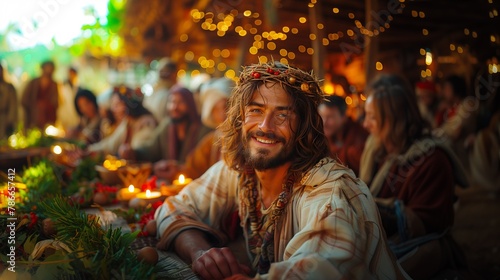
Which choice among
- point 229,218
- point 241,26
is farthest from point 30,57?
point 229,218

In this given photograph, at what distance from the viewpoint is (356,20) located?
770 cm

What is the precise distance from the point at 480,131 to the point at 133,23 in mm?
12339

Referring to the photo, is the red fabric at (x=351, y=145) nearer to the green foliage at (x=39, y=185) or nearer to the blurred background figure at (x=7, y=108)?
the green foliage at (x=39, y=185)

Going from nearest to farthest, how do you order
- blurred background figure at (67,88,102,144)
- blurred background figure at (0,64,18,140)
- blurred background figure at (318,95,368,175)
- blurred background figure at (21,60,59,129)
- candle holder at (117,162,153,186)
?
candle holder at (117,162,153,186)
blurred background figure at (318,95,368,175)
blurred background figure at (67,88,102,144)
blurred background figure at (0,64,18,140)
blurred background figure at (21,60,59,129)

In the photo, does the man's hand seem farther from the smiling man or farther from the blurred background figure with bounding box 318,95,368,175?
the blurred background figure with bounding box 318,95,368,175

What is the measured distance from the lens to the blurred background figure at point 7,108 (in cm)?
792

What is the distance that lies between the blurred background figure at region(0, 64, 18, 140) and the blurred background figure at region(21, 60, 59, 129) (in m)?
1.59

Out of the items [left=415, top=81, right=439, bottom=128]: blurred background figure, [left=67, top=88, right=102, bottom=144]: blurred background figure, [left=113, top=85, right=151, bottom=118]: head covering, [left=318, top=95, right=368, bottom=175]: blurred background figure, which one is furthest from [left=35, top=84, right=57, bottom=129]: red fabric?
[left=415, top=81, right=439, bottom=128]: blurred background figure

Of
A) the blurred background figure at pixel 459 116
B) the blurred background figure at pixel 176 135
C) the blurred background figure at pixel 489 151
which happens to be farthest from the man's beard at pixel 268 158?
the blurred background figure at pixel 489 151

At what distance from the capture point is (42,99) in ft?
32.4

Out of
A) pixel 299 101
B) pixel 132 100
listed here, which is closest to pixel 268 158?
pixel 299 101

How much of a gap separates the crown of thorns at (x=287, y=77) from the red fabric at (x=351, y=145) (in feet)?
6.92

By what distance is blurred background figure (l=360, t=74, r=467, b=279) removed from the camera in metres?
2.73

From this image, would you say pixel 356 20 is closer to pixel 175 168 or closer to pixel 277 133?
pixel 175 168
